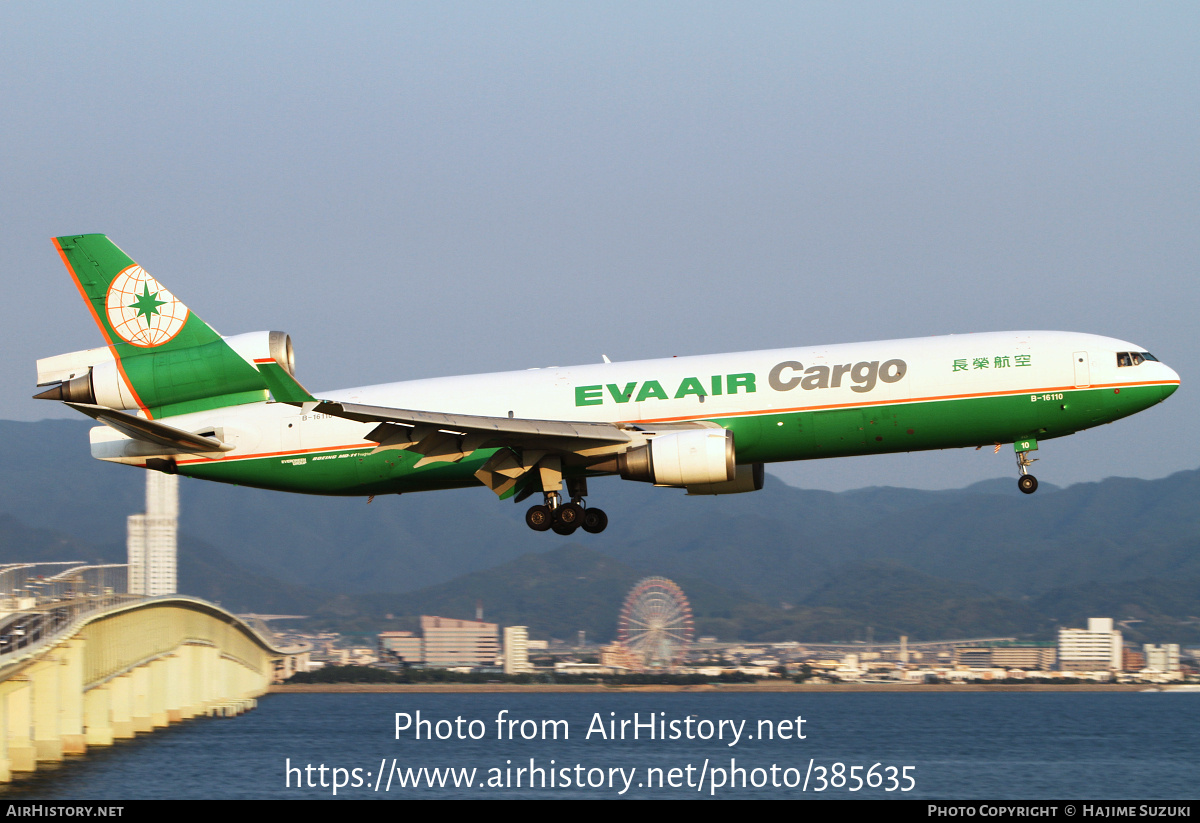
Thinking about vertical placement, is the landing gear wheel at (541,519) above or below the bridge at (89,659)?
above

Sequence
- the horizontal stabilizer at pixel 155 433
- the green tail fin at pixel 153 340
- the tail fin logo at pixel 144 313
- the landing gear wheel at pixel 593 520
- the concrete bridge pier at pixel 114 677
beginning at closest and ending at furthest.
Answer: the horizontal stabilizer at pixel 155 433 < the landing gear wheel at pixel 593 520 < the green tail fin at pixel 153 340 < the tail fin logo at pixel 144 313 < the concrete bridge pier at pixel 114 677

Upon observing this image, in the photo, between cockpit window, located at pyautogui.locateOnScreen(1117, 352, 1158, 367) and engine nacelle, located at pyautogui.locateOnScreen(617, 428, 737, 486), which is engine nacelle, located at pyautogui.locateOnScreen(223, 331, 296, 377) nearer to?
engine nacelle, located at pyautogui.locateOnScreen(617, 428, 737, 486)

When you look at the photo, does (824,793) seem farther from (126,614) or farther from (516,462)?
(516,462)

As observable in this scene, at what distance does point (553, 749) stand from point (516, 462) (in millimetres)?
117007

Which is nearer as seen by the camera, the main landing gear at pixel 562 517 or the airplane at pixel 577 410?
the airplane at pixel 577 410

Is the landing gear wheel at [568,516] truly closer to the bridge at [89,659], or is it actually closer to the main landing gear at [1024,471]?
the main landing gear at [1024,471]

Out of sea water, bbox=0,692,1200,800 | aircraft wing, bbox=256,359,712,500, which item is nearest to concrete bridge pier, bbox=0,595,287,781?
sea water, bbox=0,692,1200,800

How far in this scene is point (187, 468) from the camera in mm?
43031

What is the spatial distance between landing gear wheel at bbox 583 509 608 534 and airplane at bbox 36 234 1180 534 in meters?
0.09

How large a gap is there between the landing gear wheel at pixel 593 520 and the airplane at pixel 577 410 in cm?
9

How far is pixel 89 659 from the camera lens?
10306cm

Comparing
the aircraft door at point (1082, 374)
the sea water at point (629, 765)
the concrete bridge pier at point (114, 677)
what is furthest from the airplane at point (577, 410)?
the sea water at point (629, 765)

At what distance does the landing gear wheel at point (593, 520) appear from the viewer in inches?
1626
